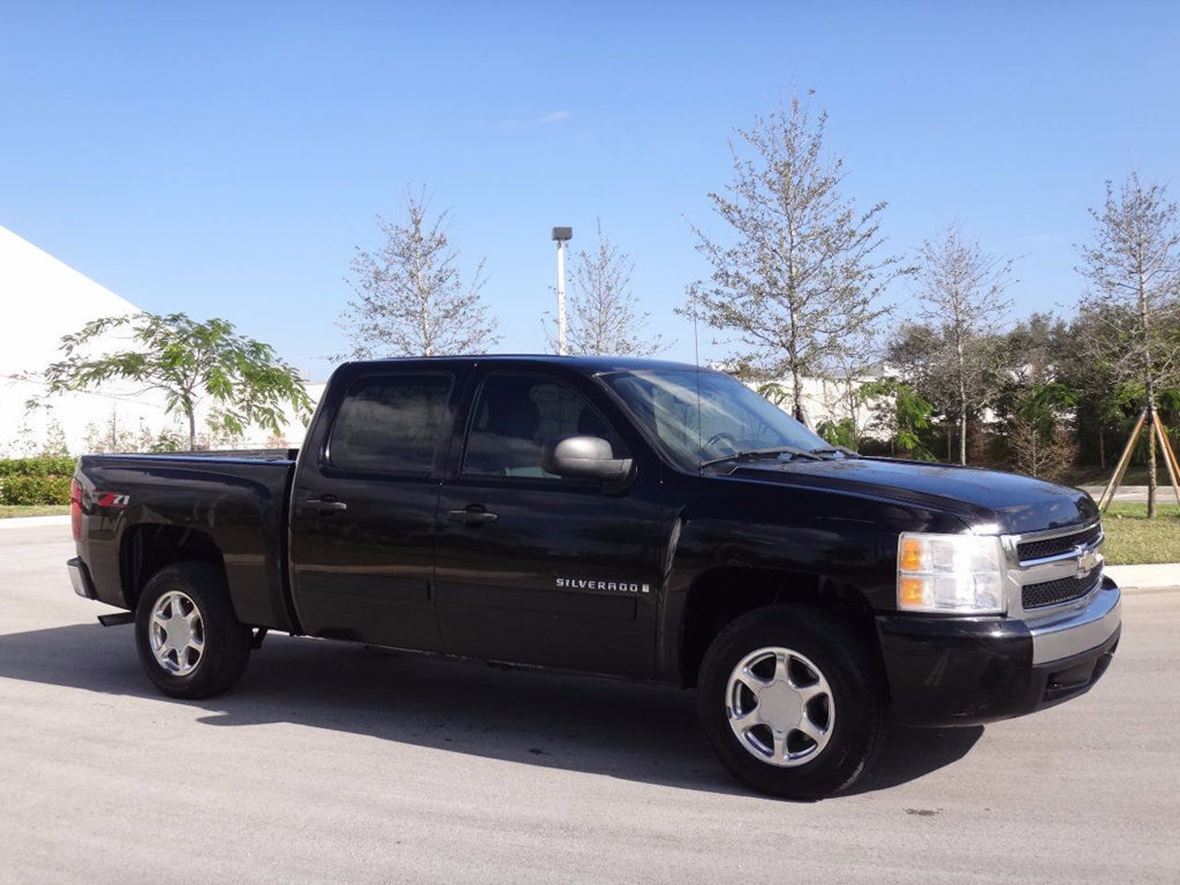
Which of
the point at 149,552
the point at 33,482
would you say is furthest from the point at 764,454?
the point at 33,482

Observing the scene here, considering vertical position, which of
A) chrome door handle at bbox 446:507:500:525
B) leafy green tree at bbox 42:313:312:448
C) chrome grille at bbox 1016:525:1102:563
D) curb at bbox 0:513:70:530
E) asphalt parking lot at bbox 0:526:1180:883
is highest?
leafy green tree at bbox 42:313:312:448

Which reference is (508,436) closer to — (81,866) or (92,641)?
(81,866)

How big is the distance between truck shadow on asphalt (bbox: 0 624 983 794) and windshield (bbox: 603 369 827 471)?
1.53 m

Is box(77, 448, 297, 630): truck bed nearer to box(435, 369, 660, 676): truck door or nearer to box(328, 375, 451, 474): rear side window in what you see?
box(328, 375, 451, 474): rear side window

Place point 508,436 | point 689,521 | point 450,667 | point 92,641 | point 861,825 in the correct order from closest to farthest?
1. point 861,825
2. point 689,521
3. point 508,436
4. point 450,667
5. point 92,641

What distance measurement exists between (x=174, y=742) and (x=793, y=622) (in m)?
3.34

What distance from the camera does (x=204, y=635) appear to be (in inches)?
280

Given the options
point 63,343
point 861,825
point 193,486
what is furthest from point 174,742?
point 63,343

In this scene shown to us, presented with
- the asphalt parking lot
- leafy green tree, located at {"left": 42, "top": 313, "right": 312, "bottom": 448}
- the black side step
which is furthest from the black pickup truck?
leafy green tree, located at {"left": 42, "top": 313, "right": 312, "bottom": 448}

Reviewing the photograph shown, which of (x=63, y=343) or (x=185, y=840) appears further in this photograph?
(x=63, y=343)

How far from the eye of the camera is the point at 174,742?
6.36 metres

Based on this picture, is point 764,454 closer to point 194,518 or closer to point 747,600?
point 747,600

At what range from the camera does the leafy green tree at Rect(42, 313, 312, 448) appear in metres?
26.2

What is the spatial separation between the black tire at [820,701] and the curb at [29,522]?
1859 centimetres
